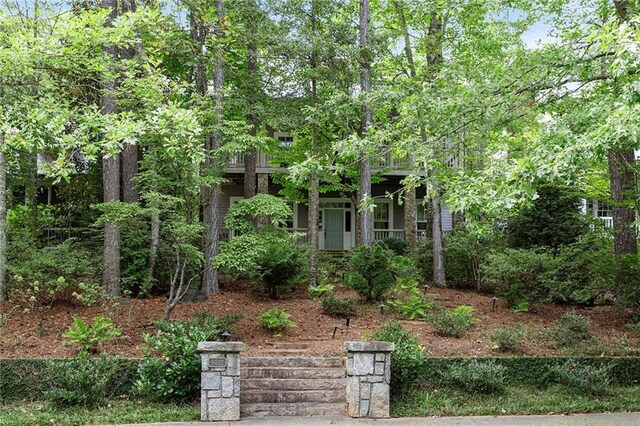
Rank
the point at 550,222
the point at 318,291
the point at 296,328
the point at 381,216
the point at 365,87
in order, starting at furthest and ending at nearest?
the point at 381,216 < the point at 550,222 < the point at 365,87 < the point at 318,291 < the point at 296,328

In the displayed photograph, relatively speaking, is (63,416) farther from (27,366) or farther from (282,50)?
(282,50)

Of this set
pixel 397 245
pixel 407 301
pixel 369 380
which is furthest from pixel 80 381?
pixel 397 245

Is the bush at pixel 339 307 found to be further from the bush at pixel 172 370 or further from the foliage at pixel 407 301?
the bush at pixel 172 370

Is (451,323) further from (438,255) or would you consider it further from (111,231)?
(111,231)

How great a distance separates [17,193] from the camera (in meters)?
17.7

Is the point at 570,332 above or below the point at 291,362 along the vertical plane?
above

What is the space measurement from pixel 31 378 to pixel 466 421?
5.92 m

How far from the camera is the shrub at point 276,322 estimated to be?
994 cm

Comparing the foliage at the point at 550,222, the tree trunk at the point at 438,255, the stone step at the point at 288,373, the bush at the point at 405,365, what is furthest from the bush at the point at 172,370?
the foliage at the point at 550,222

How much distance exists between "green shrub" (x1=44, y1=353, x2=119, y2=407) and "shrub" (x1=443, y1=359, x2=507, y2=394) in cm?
478

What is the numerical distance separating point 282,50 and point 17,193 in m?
10.3

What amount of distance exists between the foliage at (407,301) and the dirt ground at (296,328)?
1.04ft

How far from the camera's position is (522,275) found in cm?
1240

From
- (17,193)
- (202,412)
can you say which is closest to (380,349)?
(202,412)
